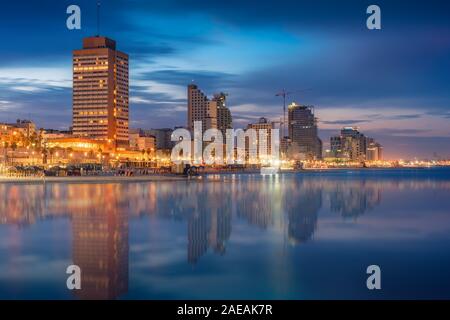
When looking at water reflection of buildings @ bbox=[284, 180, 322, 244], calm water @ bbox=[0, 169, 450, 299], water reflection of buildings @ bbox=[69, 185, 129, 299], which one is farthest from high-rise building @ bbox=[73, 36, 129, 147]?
water reflection of buildings @ bbox=[69, 185, 129, 299]

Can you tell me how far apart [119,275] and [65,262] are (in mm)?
2387

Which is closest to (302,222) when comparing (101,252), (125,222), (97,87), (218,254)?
(125,222)

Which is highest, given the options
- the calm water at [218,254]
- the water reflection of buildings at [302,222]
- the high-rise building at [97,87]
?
the high-rise building at [97,87]

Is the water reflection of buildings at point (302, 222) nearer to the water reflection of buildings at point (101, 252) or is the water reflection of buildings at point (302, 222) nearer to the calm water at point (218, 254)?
the calm water at point (218, 254)

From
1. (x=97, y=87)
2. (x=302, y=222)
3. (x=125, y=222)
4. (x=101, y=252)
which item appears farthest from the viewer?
(x=97, y=87)

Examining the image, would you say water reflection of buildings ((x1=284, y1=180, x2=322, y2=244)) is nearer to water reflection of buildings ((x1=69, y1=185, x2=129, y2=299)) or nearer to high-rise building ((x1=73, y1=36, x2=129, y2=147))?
water reflection of buildings ((x1=69, y1=185, x2=129, y2=299))

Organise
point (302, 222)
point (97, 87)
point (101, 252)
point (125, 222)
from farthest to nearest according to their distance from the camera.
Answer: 1. point (97, 87)
2. point (302, 222)
3. point (125, 222)
4. point (101, 252)

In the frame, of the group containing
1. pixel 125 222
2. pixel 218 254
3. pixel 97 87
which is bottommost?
pixel 218 254

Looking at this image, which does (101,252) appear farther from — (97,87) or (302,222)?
(97,87)

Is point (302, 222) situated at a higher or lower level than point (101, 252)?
lower

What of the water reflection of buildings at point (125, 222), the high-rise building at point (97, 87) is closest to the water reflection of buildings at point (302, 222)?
the water reflection of buildings at point (125, 222)
